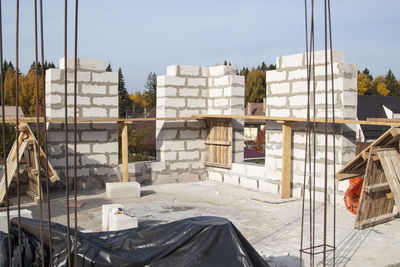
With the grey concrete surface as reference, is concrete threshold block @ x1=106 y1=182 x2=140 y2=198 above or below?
above

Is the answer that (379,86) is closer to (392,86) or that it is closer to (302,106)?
(392,86)

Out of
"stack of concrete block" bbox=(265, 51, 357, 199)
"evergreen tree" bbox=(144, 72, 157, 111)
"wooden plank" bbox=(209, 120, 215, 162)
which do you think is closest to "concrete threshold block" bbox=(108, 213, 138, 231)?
"stack of concrete block" bbox=(265, 51, 357, 199)

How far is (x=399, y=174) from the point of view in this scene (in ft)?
18.7

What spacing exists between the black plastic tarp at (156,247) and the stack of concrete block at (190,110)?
677 centimetres

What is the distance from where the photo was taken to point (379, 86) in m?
66.6

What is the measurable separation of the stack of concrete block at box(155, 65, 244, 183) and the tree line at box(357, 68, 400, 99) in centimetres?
5544

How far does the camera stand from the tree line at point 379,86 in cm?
6156

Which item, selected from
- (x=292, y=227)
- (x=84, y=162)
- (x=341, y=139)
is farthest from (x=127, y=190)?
(x=341, y=139)

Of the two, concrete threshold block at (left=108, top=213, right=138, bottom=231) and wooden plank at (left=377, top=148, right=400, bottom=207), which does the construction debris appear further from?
concrete threshold block at (left=108, top=213, right=138, bottom=231)

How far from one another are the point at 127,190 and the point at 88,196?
88 centimetres

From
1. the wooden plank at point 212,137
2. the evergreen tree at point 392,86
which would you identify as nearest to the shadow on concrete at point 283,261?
the wooden plank at point 212,137

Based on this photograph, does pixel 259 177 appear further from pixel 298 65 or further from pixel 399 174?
pixel 399 174

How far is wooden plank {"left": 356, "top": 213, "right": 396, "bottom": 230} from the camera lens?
20.1 ft

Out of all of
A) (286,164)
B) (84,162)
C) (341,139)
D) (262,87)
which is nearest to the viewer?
(341,139)
